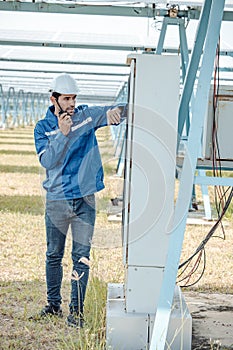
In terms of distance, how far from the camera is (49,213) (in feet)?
14.7

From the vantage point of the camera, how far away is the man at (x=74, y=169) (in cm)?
434

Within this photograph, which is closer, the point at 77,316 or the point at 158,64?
the point at 158,64

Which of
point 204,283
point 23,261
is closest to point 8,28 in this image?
point 23,261

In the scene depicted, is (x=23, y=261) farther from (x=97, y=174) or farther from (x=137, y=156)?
(x=137, y=156)

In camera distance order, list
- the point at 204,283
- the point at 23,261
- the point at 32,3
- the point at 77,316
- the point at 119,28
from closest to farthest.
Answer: the point at 77,316 → the point at 204,283 → the point at 23,261 → the point at 32,3 → the point at 119,28

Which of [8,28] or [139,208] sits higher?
[8,28]

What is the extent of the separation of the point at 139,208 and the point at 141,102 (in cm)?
56

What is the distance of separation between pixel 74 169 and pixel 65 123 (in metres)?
0.31

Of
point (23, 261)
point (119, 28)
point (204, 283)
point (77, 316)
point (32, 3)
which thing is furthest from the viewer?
point (119, 28)

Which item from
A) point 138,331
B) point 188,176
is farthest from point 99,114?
point 138,331

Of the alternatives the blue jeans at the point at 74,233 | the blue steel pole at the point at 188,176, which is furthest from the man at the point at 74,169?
the blue steel pole at the point at 188,176

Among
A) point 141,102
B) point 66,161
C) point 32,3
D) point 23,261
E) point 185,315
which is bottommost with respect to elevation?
point 23,261

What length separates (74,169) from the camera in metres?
4.40

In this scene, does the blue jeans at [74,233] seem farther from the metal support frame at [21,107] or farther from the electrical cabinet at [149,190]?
the metal support frame at [21,107]
